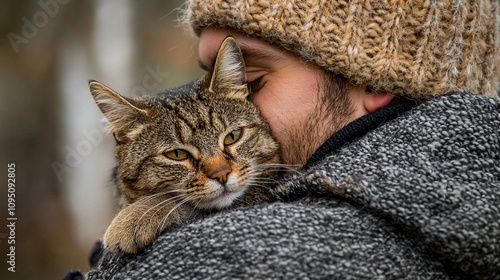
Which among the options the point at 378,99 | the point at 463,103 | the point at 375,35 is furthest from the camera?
the point at 378,99

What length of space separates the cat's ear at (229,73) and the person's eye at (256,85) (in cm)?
4

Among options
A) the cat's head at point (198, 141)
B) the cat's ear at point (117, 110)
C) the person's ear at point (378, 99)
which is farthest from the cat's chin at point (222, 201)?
the person's ear at point (378, 99)

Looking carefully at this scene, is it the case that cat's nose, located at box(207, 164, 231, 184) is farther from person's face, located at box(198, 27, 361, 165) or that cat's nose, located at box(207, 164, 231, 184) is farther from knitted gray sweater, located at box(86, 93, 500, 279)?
knitted gray sweater, located at box(86, 93, 500, 279)

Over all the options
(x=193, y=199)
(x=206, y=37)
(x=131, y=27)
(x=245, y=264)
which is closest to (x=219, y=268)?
(x=245, y=264)

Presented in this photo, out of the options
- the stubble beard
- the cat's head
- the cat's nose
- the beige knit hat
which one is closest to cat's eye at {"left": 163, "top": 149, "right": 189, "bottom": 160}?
the cat's head

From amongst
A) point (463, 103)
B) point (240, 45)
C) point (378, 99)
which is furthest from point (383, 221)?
point (240, 45)

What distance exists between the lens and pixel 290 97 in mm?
1990

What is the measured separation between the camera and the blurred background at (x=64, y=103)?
6.36 m

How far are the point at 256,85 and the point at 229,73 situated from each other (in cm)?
13

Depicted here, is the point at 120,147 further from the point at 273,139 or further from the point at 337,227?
the point at 337,227

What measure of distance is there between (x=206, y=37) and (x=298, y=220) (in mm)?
980

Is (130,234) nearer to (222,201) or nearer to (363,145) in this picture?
(222,201)

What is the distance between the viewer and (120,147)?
218cm

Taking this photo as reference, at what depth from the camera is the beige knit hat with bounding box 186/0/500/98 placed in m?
1.83
